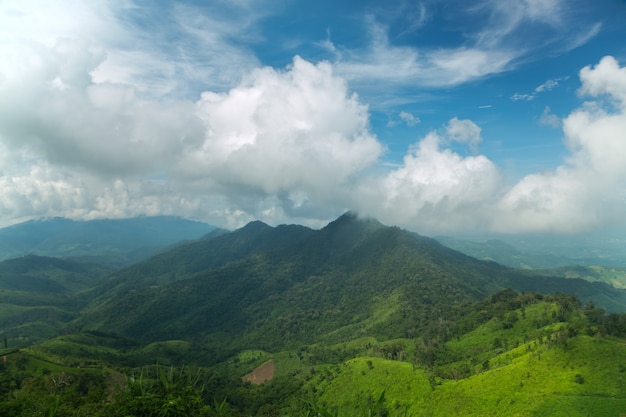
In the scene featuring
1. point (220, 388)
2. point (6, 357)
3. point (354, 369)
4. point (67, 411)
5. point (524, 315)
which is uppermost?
point (67, 411)

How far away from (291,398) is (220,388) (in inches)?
1894

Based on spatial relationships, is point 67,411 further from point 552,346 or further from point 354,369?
point 354,369

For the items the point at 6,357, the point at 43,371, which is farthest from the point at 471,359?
the point at 6,357

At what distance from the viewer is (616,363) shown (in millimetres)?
90438

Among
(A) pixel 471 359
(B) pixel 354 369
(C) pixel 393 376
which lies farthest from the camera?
(B) pixel 354 369

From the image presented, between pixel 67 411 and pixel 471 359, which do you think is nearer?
pixel 67 411

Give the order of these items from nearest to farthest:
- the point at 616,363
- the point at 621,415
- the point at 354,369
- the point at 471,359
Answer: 1. the point at 621,415
2. the point at 616,363
3. the point at 471,359
4. the point at 354,369

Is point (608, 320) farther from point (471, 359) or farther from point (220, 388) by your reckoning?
point (220, 388)

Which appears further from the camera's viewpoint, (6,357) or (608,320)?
(6,357)

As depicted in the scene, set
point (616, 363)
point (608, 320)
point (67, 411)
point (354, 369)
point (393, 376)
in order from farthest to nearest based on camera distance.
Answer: point (354, 369) < point (393, 376) < point (608, 320) < point (616, 363) < point (67, 411)

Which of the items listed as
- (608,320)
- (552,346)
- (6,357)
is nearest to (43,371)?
(6,357)

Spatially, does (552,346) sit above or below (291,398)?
above

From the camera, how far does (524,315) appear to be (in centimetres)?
15400

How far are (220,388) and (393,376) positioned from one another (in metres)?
93.0
